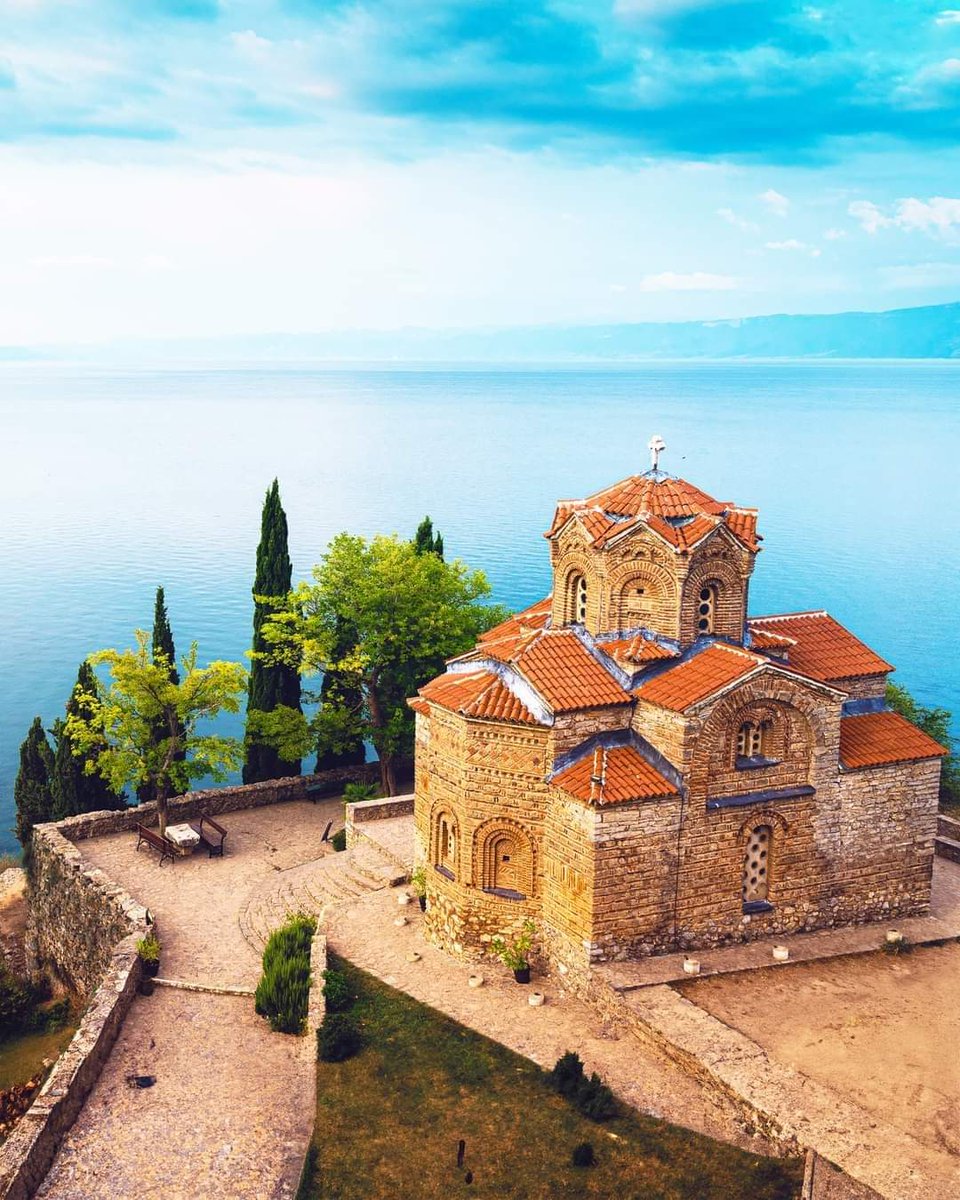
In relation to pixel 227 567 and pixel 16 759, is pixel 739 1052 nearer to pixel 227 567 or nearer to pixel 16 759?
pixel 16 759

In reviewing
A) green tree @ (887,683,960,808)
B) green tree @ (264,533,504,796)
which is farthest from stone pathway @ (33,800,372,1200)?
green tree @ (887,683,960,808)

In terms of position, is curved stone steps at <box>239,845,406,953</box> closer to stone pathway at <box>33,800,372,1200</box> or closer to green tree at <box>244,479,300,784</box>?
stone pathway at <box>33,800,372,1200</box>

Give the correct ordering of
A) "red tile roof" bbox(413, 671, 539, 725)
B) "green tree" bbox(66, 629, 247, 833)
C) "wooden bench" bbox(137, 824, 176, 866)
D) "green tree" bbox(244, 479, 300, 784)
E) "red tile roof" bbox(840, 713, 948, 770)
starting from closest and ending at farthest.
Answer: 1. "red tile roof" bbox(413, 671, 539, 725)
2. "red tile roof" bbox(840, 713, 948, 770)
3. "wooden bench" bbox(137, 824, 176, 866)
4. "green tree" bbox(66, 629, 247, 833)
5. "green tree" bbox(244, 479, 300, 784)

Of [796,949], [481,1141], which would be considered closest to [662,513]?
[796,949]

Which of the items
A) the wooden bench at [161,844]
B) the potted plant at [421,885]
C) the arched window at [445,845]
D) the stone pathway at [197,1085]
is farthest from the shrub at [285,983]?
the wooden bench at [161,844]

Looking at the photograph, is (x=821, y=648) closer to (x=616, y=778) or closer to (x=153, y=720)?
(x=616, y=778)

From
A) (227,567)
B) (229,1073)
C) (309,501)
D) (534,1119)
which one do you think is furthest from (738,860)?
(309,501)
